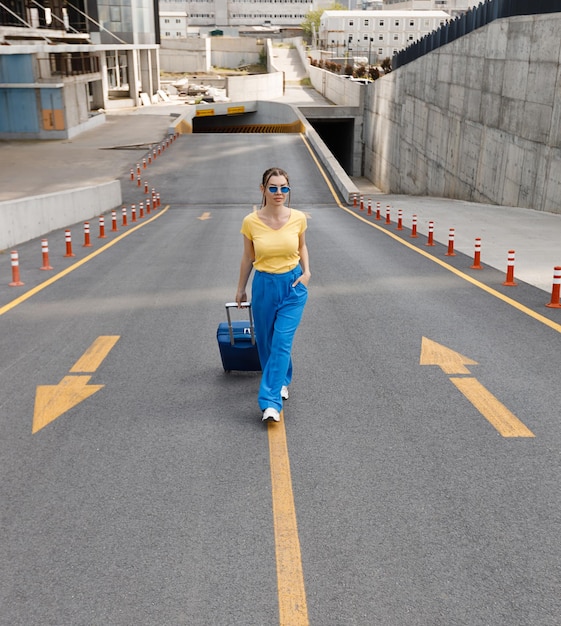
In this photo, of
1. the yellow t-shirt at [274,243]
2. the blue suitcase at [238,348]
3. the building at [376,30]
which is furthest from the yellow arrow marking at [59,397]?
the building at [376,30]

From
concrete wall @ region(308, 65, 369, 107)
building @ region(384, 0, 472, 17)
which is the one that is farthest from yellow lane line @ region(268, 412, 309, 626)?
building @ region(384, 0, 472, 17)

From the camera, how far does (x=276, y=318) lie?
6672 mm

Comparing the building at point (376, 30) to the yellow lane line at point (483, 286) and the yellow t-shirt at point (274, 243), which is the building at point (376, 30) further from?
the yellow t-shirt at point (274, 243)

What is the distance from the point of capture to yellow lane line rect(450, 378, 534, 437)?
661cm

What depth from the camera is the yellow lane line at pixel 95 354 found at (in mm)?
8542

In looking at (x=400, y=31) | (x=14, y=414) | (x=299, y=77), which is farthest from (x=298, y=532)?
(x=400, y=31)

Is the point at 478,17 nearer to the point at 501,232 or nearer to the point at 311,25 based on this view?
the point at 501,232

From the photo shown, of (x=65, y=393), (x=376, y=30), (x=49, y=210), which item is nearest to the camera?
(x=65, y=393)

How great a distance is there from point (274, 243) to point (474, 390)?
8.70ft

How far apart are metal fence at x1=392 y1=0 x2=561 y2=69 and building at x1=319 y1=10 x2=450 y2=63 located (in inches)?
3904

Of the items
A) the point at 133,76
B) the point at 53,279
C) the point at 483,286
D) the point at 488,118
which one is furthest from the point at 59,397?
the point at 133,76

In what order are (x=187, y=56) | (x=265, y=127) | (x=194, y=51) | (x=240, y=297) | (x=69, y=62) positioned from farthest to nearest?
(x=194, y=51)
(x=187, y=56)
(x=265, y=127)
(x=69, y=62)
(x=240, y=297)

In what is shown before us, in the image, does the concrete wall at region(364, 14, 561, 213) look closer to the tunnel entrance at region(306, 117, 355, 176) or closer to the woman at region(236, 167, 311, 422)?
the tunnel entrance at region(306, 117, 355, 176)

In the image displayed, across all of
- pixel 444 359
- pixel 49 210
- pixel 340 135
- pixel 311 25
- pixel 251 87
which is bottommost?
pixel 340 135
